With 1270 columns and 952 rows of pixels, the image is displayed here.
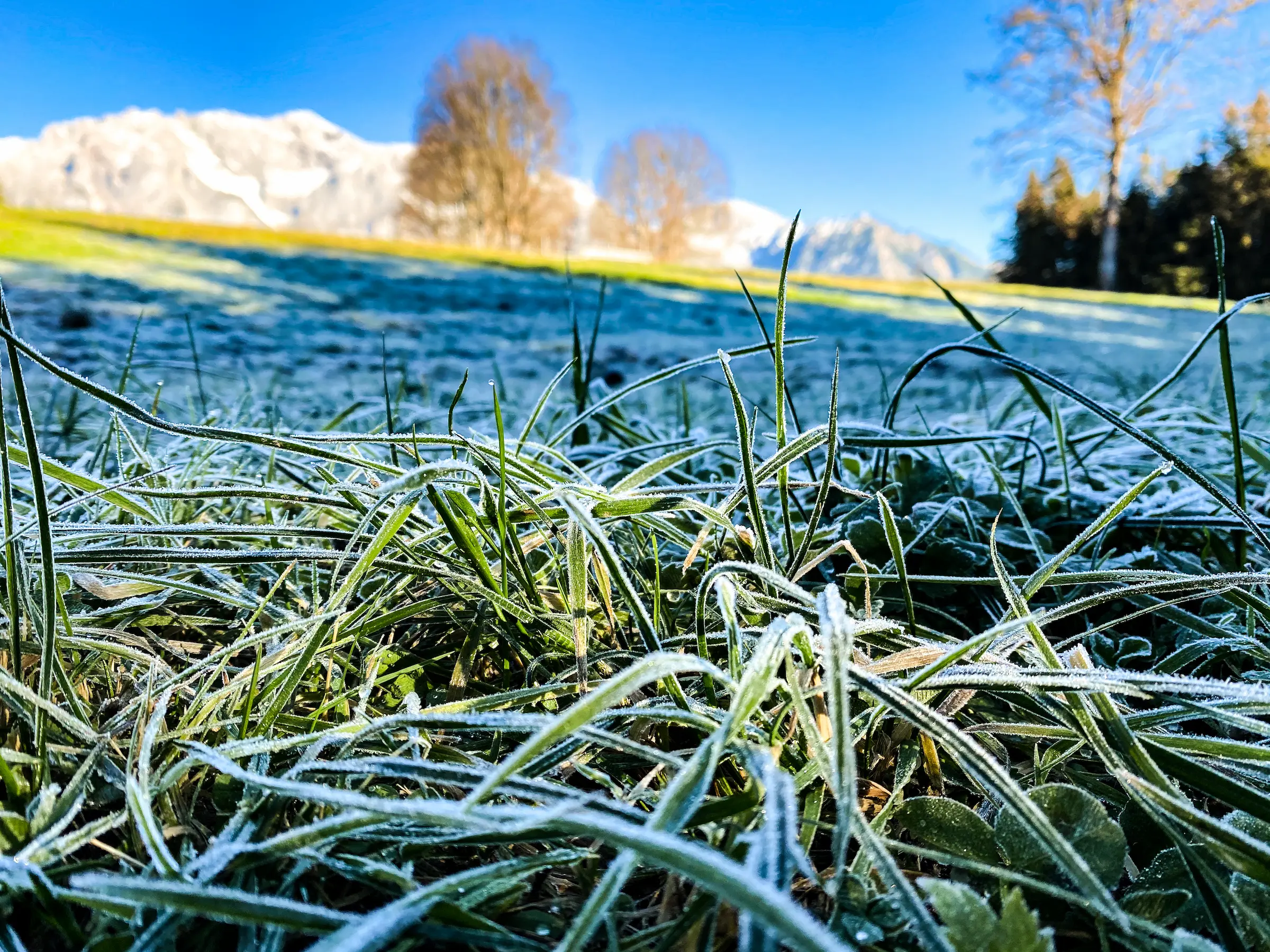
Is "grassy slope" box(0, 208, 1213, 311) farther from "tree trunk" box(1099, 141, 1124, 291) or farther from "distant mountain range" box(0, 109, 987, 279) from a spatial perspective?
"distant mountain range" box(0, 109, 987, 279)

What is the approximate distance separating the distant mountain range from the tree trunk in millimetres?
41896

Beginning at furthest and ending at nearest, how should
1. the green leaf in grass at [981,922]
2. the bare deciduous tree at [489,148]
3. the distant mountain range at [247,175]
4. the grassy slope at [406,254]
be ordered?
the distant mountain range at [247,175]
the bare deciduous tree at [489,148]
the grassy slope at [406,254]
the green leaf in grass at [981,922]

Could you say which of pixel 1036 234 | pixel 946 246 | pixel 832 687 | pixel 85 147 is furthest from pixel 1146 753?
pixel 85 147

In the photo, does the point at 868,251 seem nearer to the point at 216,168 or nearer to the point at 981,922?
the point at 216,168

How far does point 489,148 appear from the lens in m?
26.2

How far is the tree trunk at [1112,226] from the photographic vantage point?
736 inches

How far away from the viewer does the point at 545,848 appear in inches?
18.0

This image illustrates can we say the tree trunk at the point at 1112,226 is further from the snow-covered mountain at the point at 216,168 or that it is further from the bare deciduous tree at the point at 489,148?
the snow-covered mountain at the point at 216,168

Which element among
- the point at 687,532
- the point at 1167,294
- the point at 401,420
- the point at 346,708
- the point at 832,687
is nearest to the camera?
the point at 832,687

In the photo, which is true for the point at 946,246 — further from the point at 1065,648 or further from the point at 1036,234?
the point at 1065,648

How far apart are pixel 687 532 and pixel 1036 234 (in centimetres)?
2344

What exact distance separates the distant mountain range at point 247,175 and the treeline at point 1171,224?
134 feet

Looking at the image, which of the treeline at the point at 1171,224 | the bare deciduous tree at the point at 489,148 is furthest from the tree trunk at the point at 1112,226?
the bare deciduous tree at the point at 489,148

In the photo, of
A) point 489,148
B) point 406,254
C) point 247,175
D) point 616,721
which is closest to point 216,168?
point 247,175
